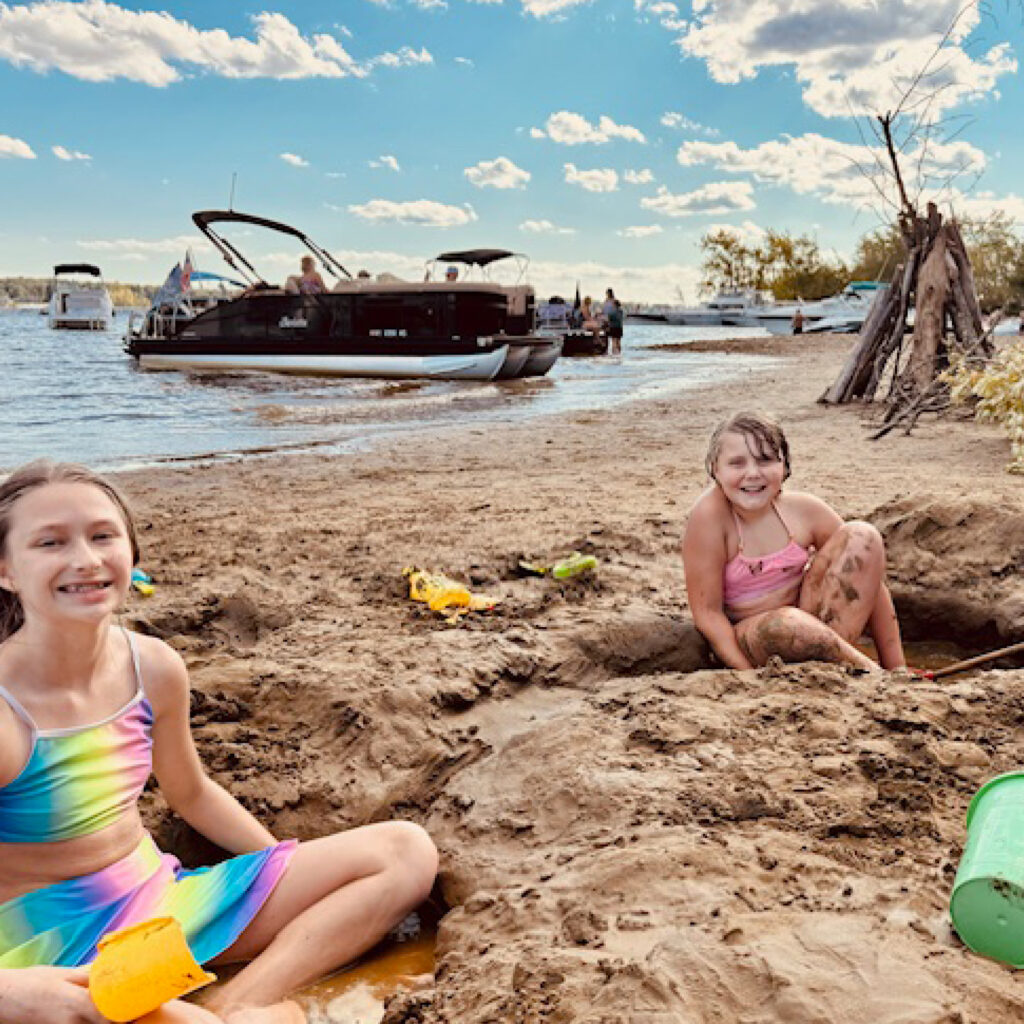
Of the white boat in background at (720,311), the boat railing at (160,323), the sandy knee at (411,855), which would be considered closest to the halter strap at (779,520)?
the sandy knee at (411,855)

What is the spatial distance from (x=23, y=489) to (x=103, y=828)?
753 mm

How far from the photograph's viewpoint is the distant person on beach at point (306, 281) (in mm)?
19953

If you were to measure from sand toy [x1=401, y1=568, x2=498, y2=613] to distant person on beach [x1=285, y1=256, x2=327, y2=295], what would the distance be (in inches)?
654

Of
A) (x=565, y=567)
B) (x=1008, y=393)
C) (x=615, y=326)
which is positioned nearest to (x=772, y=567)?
(x=565, y=567)

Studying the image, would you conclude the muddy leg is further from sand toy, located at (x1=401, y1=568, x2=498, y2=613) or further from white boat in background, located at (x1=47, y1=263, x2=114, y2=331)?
white boat in background, located at (x1=47, y1=263, x2=114, y2=331)

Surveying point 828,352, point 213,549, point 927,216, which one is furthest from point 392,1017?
point 828,352

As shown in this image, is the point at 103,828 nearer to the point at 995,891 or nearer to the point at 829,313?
the point at 995,891

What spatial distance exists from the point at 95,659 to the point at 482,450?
7.72 m

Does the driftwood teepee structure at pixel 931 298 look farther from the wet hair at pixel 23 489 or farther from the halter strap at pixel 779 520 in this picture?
the wet hair at pixel 23 489

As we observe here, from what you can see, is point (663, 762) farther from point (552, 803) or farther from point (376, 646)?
point (376, 646)

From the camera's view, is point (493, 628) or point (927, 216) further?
point (927, 216)

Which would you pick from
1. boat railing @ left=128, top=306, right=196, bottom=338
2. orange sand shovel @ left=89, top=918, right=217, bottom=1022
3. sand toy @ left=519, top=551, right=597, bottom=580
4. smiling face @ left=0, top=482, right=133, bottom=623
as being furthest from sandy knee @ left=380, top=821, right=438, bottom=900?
boat railing @ left=128, top=306, right=196, bottom=338

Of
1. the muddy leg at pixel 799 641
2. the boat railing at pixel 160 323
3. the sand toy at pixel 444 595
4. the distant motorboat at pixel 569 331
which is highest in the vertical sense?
the distant motorboat at pixel 569 331

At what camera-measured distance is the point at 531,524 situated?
5.41 metres
